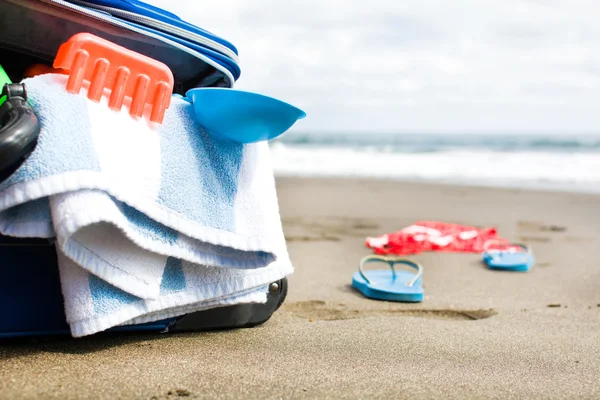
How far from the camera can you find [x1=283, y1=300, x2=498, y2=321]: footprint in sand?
1.94m

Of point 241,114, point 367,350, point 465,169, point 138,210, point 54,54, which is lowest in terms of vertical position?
point 465,169

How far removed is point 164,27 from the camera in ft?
4.72

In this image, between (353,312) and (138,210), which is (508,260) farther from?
(138,210)

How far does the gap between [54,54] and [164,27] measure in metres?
0.32

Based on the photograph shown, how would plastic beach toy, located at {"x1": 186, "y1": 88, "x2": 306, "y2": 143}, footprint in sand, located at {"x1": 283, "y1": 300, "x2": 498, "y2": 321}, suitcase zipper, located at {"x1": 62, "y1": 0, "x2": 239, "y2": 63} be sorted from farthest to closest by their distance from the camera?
footprint in sand, located at {"x1": 283, "y1": 300, "x2": 498, "y2": 321} < suitcase zipper, located at {"x1": 62, "y1": 0, "x2": 239, "y2": 63} < plastic beach toy, located at {"x1": 186, "y1": 88, "x2": 306, "y2": 143}

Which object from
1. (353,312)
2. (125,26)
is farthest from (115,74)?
(353,312)

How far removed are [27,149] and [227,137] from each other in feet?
1.54

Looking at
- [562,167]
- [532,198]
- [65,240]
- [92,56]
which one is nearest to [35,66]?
[92,56]

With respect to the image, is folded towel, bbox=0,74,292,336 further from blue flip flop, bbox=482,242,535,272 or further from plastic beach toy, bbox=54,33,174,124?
blue flip flop, bbox=482,242,535,272

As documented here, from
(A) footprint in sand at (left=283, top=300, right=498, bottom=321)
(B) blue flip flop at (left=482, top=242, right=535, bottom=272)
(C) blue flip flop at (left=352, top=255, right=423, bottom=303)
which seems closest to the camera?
(A) footprint in sand at (left=283, top=300, right=498, bottom=321)

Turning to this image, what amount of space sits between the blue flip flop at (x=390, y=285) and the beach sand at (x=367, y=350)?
49 millimetres

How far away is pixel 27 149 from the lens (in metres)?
1.08

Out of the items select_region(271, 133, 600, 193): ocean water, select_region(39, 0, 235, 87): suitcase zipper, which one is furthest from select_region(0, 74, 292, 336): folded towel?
select_region(271, 133, 600, 193): ocean water

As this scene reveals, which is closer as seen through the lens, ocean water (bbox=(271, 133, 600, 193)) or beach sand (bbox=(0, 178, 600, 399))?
beach sand (bbox=(0, 178, 600, 399))
